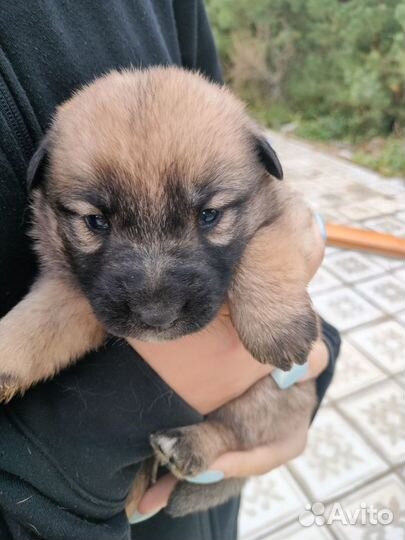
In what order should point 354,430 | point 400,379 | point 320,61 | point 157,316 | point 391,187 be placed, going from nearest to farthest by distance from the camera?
point 157,316, point 354,430, point 400,379, point 391,187, point 320,61

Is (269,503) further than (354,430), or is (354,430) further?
(354,430)

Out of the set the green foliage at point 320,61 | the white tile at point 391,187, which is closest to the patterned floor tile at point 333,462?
the white tile at point 391,187

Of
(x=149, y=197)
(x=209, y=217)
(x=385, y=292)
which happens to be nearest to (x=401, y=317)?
(x=385, y=292)

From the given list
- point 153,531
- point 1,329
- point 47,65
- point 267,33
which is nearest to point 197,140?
point 47,65

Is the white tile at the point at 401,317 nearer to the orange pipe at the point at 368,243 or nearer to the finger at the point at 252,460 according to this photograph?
the orange pipe at the point at 368,243

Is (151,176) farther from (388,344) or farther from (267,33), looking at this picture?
(267,33)

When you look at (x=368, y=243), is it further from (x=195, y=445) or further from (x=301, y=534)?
(x=301, y=534)
